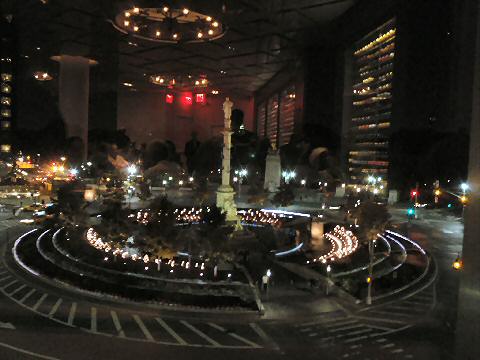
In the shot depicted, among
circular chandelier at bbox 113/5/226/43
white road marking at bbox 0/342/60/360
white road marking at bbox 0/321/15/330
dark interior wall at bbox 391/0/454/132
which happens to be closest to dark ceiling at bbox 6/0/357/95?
circular chandelier at bbox 113/5/226/43

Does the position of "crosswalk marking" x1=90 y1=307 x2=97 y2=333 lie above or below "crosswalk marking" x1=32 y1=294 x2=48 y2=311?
above

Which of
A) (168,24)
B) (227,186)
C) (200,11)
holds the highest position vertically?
(168,24)

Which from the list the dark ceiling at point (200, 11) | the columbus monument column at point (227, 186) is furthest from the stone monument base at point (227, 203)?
the dark ceiling at point (200, 11)

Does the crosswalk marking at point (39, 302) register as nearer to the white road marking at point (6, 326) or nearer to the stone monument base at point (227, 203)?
the white road marking at point (6, 326)

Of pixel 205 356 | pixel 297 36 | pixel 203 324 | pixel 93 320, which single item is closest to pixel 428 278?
pixel 203 324

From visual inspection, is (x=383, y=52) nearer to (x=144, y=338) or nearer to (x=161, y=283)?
(x=161, y=283)

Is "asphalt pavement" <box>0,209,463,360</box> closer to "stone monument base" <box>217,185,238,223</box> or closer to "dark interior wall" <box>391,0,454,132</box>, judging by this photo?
"stone monument base" <box>217,185,238,223</box>

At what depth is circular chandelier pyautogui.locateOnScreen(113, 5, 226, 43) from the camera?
31772 millimetres

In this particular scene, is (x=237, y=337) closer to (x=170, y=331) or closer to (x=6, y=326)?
(x=170, y=331)

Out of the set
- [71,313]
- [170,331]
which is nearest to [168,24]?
[71,313]

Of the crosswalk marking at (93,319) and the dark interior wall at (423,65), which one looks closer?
the crosswalk marking at (93,319)

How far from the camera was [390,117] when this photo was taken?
148 feet

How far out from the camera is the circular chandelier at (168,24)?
31.8 meters

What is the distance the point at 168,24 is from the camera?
34562 mm
